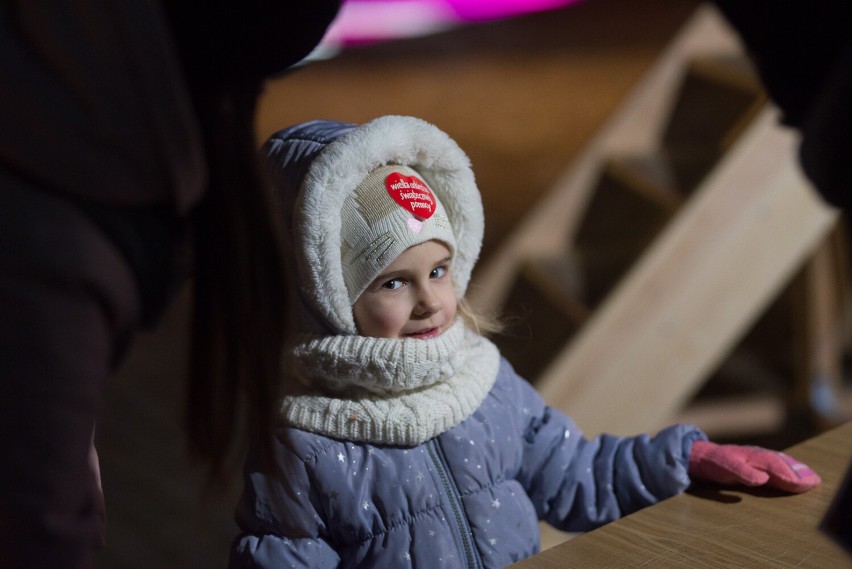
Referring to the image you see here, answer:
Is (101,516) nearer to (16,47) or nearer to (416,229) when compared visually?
(16,47)

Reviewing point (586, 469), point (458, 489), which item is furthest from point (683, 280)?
point (458, 489)

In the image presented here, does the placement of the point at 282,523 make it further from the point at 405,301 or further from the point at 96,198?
the point at 96,198

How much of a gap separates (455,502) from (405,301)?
206 millimetres

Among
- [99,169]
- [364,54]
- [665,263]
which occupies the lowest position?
[364,54]

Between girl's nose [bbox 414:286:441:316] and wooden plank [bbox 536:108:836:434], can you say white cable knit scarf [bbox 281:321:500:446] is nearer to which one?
girl's nose [bbox 414:286:441:316]

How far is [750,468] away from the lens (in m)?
0.97

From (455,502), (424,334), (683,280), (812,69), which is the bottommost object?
(683,280)

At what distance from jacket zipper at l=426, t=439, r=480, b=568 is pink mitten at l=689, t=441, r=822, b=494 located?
241mm

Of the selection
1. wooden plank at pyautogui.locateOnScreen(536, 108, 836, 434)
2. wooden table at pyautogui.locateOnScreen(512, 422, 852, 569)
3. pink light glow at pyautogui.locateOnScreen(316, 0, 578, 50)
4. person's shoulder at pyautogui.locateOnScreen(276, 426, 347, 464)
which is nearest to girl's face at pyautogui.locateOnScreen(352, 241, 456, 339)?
person's shoulder at pyautogui.locateOnScreen(276, 426, 347, 464)

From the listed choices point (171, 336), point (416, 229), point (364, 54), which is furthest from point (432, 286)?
point (364, 54)

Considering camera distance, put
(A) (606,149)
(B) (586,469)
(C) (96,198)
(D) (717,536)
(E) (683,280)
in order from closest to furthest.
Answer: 1. (C) (96,198)
2. (D) (717,536)
3. (B) (586,469)
4. (E) (683,280)
5. (A) (606,149)

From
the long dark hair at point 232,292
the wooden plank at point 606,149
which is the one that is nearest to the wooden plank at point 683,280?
the wooden plank at point 606,149

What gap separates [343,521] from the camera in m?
0.93

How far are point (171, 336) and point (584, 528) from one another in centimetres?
56
